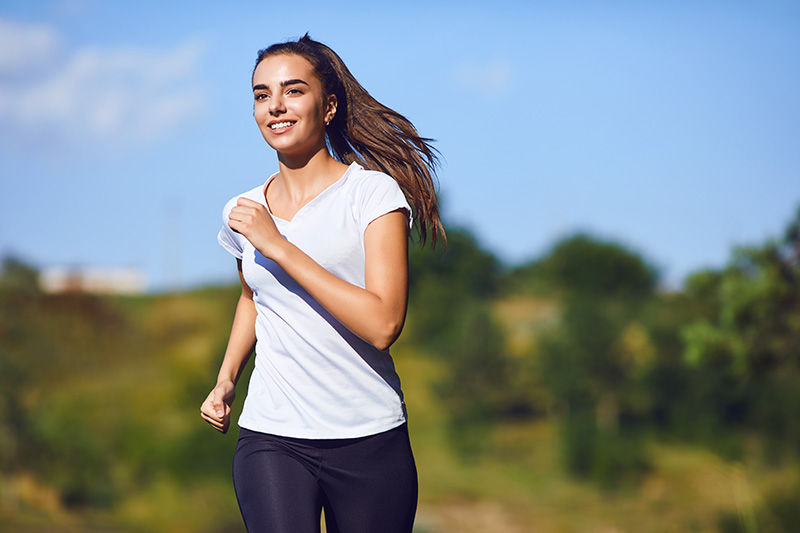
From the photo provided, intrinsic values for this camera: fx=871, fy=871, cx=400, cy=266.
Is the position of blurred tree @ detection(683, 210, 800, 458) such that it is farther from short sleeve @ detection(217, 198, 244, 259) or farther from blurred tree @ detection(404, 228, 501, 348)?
blurred tree @ detection(404, 228, 501, 348)

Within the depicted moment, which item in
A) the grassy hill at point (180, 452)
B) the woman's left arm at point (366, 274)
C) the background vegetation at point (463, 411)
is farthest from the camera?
the background vegetation at point (463, 411)

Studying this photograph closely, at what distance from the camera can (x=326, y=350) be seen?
88.7 inches

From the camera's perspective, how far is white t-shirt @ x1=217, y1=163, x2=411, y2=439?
2.24 metres

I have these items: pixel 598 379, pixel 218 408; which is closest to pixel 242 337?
pixel 218 408

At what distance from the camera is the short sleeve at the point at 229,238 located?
2.52 m

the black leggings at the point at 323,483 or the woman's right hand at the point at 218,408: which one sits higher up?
the woman's right hand at the point at 218,408

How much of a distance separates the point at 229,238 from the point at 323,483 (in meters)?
0.77

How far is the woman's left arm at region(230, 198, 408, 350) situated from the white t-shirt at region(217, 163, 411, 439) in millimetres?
69

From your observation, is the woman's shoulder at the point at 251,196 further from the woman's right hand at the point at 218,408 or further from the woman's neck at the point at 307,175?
the woman's right hand at the point at 218,408

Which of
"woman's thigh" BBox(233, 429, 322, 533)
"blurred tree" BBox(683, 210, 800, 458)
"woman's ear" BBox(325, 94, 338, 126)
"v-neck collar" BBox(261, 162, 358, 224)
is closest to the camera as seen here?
"woman's thigh" BBox(233, 429, 322, 533)

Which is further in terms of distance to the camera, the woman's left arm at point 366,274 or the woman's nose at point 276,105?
the woman's nose at point 276,105

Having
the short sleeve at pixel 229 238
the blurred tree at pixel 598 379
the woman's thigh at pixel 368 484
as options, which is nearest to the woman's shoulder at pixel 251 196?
the short sleeve at pixel 229 238

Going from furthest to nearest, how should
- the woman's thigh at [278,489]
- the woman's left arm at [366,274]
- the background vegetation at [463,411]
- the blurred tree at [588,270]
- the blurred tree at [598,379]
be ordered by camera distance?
the blurred tree at [588,270] → the blurred tree at [598,379] → the background vegetation at [463,411] → the woman's thigh at [278,489] → the woman's left arm at [366,274]

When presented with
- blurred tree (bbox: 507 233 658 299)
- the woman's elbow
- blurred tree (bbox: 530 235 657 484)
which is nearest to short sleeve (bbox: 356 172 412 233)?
the woman's elbow
